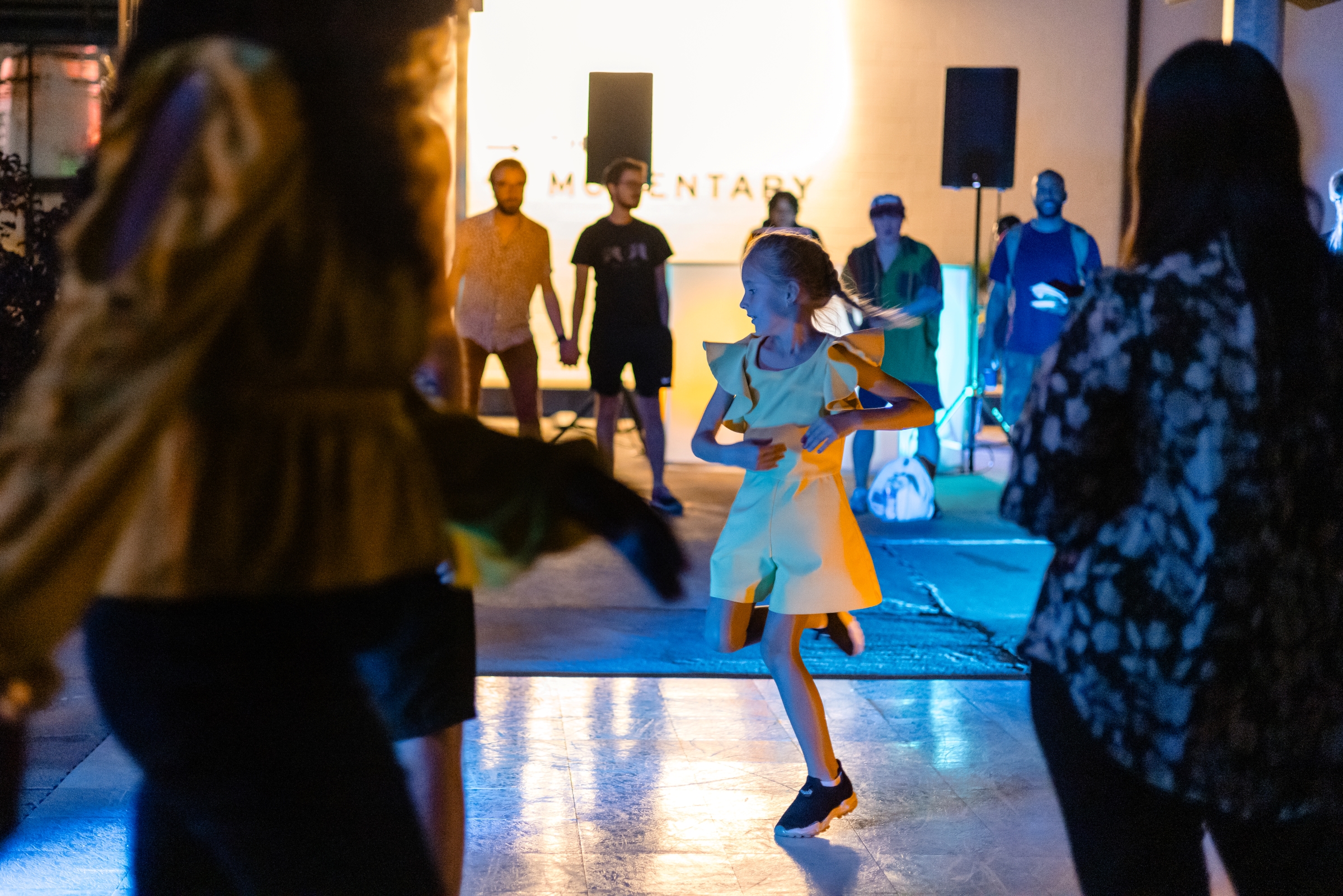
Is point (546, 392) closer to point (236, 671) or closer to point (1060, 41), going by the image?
point (1060, 41)

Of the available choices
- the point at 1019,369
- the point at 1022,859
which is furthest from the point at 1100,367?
the point at 1019,369

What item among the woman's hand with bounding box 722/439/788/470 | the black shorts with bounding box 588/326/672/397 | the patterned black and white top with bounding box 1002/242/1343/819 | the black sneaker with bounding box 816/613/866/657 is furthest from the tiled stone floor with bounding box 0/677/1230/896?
the black shorts with bounding box 588/326/672/397

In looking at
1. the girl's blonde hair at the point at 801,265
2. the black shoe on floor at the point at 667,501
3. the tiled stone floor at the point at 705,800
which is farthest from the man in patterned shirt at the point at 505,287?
the girl's blonde hair at the point at 801,265

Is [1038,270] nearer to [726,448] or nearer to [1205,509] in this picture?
[726,448]

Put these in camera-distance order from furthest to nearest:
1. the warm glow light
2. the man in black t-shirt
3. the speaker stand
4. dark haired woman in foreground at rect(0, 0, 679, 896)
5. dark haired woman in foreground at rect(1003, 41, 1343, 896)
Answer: the warm glow light < the speaker stand < the man in black t-shirt < dark haired woman in foreground at rect(1003, 41, 1343, 896) < dark haired woman in foreground at rect(0, 0, 679, 896)

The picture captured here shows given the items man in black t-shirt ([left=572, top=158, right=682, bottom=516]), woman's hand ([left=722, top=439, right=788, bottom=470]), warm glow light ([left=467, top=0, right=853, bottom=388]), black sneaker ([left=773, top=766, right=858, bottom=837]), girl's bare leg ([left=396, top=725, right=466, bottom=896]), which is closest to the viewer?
girl's bare leg ([left=396, top=725, right=466, bottom=896])

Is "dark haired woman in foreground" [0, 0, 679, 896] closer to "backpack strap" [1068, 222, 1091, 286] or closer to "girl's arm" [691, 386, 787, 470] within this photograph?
"girl's arm" [691, 386, 787, 470]

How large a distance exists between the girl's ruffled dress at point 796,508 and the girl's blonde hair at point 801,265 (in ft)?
0.38

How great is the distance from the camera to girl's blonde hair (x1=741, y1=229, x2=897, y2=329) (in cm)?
354

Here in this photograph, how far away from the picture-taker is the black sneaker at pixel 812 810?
346 cm

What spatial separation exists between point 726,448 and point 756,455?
0.32 ft

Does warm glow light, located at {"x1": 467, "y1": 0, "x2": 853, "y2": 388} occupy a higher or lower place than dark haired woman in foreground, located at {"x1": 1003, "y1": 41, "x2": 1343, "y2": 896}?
higher

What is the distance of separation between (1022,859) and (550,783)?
1293mm

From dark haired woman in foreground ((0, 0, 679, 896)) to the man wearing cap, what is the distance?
6413 mm
